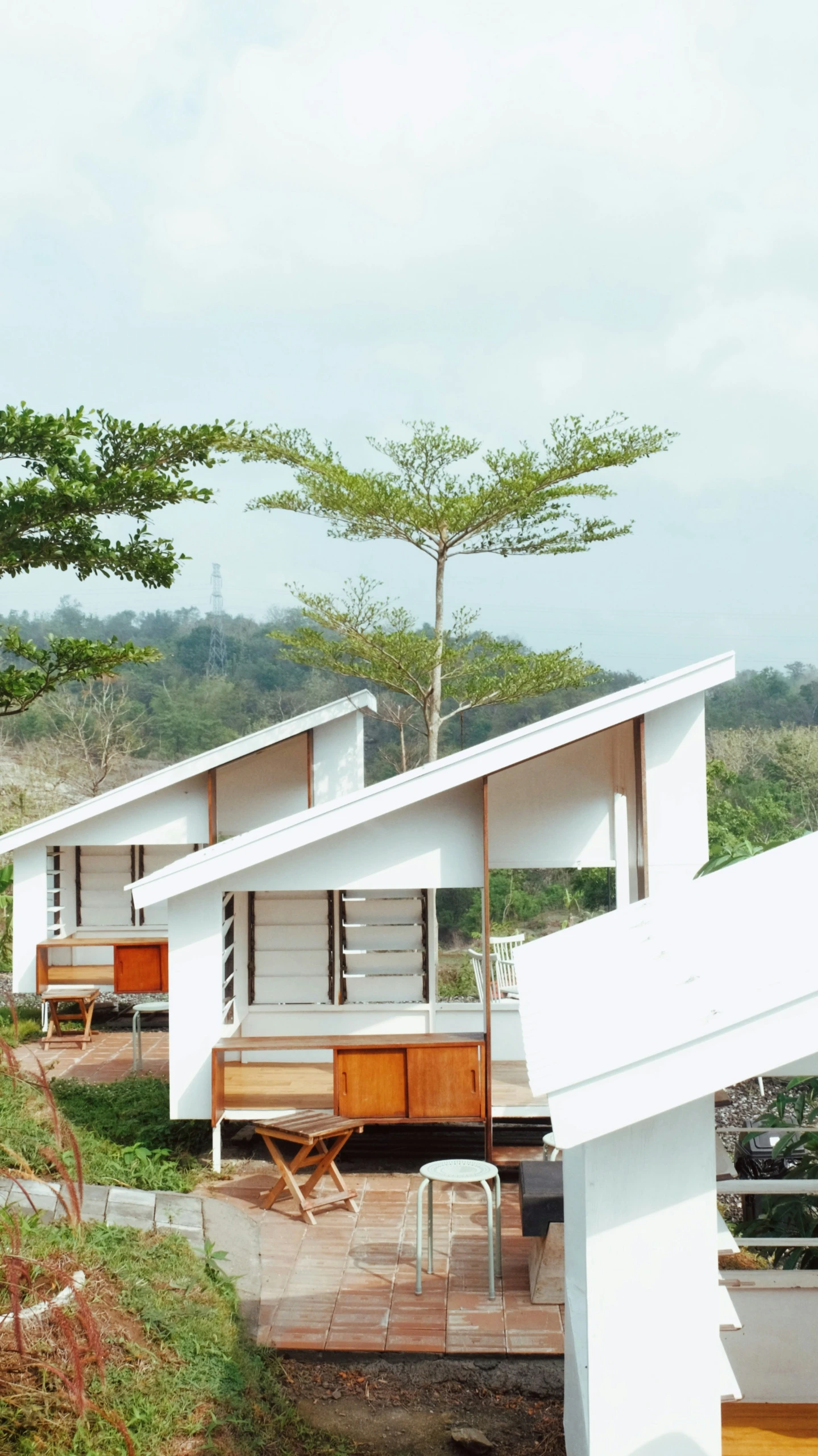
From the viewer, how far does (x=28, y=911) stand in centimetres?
1370

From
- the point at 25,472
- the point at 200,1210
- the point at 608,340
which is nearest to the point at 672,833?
the point at 200,1210

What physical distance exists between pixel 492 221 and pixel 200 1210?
53.3 meters

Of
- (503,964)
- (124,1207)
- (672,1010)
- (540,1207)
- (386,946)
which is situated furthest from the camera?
(503,964)

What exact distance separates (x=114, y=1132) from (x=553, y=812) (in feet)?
13.8

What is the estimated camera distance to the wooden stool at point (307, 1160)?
24.8ft

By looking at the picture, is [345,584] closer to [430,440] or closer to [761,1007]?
[430,440]

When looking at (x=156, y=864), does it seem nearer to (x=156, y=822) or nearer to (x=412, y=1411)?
(x=156, y=822)

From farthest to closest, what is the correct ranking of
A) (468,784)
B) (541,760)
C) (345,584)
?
(345,584) < (541,760) < (468,784)

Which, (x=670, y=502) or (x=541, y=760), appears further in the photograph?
(x=670, y=502)

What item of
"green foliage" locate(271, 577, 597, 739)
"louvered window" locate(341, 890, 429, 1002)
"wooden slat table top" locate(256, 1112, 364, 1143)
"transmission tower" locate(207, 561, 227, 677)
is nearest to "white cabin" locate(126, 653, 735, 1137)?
"louvered window" locate(341, 890, 429, 1002)

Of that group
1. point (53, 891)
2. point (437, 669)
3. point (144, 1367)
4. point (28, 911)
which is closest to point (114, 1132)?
point (144, 1367)

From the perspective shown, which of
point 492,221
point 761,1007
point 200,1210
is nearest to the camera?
point 761,1007

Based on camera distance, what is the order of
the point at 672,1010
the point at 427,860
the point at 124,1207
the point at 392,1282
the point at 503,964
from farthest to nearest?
the point at 503,964 < the point at 427,860 < the point at 124,1207 < the point at 392,1282 < the point at 672,1010

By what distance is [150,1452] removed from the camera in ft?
13.8
